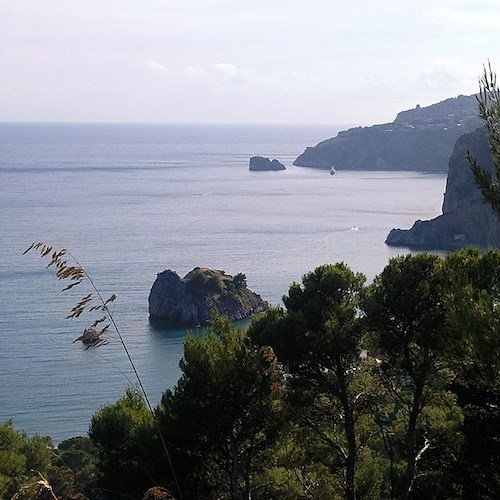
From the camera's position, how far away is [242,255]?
68.1 metres

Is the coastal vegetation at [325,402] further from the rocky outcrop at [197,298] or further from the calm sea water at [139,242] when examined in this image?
the rocky outcrop at [197,298]

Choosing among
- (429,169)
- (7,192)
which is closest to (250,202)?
(7,192)

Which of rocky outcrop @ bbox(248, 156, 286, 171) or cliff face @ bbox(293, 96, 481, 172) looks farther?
cliff face @ bbox(293, 96, 481, 172)

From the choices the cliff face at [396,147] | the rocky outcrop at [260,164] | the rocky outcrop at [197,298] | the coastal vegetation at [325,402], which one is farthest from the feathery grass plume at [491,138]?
the cliff face at [396,147]

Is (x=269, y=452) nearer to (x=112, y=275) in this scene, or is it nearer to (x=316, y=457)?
(x=316, y=457)

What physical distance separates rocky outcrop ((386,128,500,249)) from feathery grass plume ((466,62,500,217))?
71.4 m

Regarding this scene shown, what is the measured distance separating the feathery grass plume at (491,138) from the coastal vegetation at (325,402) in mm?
1553

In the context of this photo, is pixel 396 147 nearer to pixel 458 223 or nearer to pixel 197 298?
pixel 458 223

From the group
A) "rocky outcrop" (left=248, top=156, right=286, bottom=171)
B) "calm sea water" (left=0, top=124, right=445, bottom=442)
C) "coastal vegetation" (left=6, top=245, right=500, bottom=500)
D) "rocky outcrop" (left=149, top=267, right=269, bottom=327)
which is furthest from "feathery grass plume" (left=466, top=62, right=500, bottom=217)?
"rocky outcrop" (left=248, top=156, right=286, bottom=171)

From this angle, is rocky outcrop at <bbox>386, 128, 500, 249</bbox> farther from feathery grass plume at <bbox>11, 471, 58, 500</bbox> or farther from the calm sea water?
feathery grass plume at <bbox>11, 471, 58, 500</bbox>

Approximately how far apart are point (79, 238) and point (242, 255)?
1680cm

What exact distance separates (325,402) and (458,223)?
76653 millimetres

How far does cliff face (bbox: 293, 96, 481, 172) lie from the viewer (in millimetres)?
170125

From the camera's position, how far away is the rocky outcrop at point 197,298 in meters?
50.9
